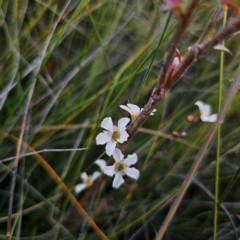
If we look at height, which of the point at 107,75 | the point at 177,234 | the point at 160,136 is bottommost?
the point at 177,234

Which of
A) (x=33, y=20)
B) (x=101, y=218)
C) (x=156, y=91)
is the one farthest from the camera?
(x=33, y=20)

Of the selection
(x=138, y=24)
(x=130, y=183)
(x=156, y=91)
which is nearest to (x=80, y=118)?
(x=130, y=183)

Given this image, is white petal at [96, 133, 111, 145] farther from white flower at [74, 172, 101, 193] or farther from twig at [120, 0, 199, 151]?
white flower at [74, 172, 101, 193]

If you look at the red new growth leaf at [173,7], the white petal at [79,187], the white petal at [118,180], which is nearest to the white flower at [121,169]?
the white petal at [118,180]

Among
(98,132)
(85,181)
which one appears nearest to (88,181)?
(85,181)

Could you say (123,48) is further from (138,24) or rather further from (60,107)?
(60,107)

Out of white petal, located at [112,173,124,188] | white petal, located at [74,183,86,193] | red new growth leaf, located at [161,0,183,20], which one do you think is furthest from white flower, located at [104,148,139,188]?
red new growth leaf, located at [161,0,183,20]

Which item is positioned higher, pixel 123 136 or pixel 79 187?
pixel 123 136

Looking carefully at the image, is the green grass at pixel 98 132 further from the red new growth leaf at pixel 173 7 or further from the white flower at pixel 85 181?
the red new growth leaf at pixel 173 7

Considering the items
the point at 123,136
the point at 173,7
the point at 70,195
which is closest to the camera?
the point at 173,7

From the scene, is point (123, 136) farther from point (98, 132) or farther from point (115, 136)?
point (98, 132)

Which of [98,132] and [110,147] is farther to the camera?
[98,132]
